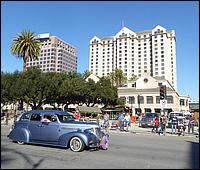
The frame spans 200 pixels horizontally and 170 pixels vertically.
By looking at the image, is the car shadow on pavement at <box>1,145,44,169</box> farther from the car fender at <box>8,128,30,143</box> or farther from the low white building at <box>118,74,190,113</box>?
the low white building at <box>118,74,190,113</box>

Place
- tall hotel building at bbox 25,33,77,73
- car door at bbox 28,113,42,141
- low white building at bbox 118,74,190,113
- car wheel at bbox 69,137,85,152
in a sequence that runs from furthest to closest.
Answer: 1. tall hotel building at bbox 25,33,77,73
2. low white building at bbox 118,74,190,113
3. car door at bbox 28,113,42,141
4. car wheel at bbox 69,137,85,152

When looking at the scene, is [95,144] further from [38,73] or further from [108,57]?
[108,57]

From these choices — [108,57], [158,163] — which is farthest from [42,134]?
[108,57]

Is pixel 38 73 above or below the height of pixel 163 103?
above

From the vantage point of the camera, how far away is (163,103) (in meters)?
23.2

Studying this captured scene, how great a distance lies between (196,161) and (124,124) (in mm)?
16892

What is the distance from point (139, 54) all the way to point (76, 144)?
6082 inches

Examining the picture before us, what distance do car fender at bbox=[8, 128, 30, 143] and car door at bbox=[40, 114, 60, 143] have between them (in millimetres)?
743

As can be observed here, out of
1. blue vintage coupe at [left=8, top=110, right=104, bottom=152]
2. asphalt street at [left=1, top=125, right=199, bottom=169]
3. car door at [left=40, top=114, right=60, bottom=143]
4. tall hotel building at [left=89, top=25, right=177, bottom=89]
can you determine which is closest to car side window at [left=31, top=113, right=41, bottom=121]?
blue vintage coupe at [left=8, top=110, right=104, bottom=152]

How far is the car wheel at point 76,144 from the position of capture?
37.7ft

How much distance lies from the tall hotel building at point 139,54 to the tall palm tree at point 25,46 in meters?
103

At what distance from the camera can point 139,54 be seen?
535 ft

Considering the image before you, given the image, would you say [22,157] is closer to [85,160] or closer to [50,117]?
[85,160]

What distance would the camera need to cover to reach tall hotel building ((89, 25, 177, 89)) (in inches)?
6102
